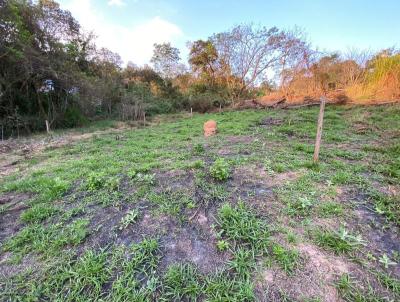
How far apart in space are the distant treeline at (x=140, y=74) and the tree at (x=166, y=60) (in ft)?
0.28

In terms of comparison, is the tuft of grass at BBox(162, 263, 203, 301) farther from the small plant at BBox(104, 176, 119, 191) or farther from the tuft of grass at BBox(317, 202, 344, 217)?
the small plant at BBox(104, 176, 119, 191)

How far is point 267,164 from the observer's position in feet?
9.35

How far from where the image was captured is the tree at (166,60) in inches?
748

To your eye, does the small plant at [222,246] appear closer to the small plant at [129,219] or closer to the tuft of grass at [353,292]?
the tuft of grass at [353,292]

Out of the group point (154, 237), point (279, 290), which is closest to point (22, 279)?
point (154, 237)

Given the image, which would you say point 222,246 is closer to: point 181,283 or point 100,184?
point 181,283

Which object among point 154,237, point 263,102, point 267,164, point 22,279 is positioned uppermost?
point 263,102

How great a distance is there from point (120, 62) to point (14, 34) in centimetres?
914

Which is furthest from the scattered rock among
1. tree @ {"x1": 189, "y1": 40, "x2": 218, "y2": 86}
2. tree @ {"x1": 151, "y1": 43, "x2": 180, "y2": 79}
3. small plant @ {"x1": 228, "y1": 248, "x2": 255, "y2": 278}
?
tree @ {"x1": 151, "y1": 43, "x2": 180, "y2": 79}

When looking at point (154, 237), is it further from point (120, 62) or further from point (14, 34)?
point (120, 62)

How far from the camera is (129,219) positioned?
1816 millimetres

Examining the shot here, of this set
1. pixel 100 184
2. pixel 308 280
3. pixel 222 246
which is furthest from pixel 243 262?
pixel 100 184

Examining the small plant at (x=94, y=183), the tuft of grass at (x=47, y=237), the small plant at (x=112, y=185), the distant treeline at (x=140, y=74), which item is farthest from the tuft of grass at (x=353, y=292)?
the distant treeline at (x=140, y=74)

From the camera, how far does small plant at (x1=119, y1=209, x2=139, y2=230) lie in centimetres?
177
